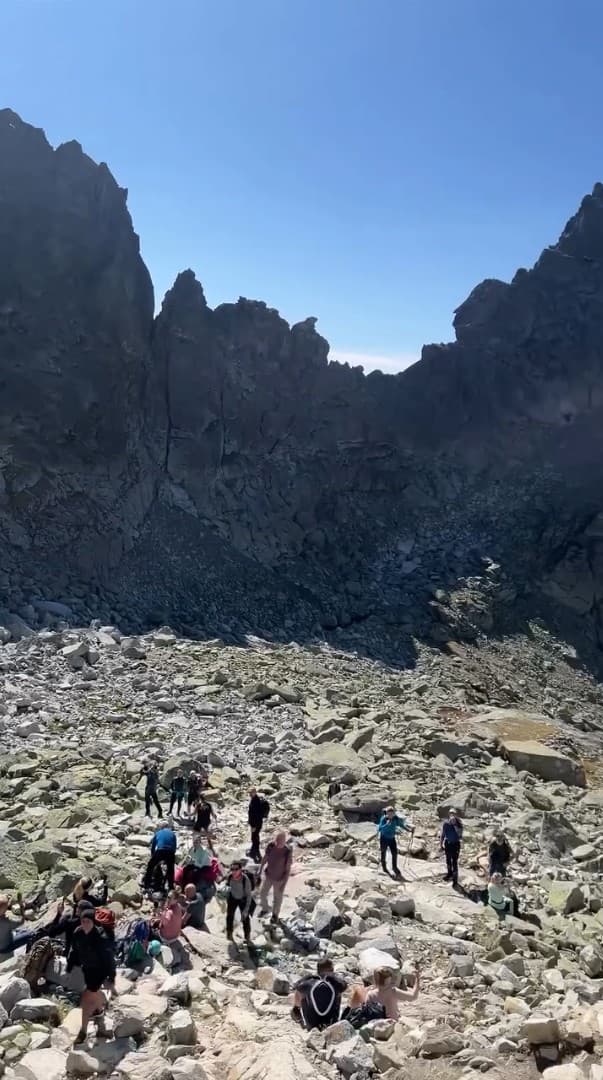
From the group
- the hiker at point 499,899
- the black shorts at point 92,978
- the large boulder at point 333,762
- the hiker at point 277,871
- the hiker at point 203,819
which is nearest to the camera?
the black shorts at point 92,978

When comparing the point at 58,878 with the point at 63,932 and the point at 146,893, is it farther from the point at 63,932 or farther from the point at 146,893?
the point at 63,932

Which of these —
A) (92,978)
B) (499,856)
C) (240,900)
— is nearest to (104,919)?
(92,978)

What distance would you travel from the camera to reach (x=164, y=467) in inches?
2063

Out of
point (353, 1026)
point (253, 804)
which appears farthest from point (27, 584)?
point (353, 1026)

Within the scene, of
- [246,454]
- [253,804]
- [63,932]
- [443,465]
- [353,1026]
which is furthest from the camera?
[443,465]

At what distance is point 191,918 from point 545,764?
1708 cm

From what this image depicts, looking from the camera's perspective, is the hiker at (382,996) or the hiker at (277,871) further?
the hiker at (277,871)

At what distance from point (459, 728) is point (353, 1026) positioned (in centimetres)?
2106

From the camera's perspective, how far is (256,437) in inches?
2309

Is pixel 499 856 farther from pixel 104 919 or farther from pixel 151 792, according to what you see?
pixel 104 919

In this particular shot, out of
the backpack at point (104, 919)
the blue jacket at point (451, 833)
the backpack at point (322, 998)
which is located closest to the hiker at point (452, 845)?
the blue jacket at point (451, 833)

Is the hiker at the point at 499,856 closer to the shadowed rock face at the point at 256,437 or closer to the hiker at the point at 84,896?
the hiker at the point at 84,896

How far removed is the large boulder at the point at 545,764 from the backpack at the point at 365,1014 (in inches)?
710

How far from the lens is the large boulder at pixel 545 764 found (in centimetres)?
2609
